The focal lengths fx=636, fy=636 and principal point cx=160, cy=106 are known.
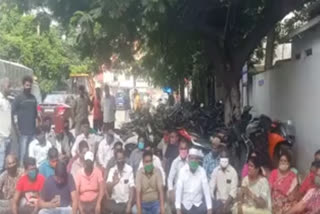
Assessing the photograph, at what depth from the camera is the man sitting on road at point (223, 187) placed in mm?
8172

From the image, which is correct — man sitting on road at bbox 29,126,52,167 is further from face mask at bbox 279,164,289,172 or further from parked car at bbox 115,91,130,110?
parked car at bbox 115,91,130,110

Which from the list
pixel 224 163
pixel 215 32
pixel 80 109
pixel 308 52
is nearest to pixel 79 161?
pixel 224 163

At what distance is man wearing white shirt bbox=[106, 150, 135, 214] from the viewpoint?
8352 mm

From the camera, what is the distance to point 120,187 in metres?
8.51

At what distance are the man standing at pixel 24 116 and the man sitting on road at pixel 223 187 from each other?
3.30m

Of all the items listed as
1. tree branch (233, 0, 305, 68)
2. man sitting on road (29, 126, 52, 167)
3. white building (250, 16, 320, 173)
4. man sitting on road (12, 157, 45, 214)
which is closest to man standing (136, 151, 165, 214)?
man sitting on road (12, 157, 45, 214)

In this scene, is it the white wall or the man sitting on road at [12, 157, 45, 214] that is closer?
the man sitting on road at [12, 157, 45, 214]

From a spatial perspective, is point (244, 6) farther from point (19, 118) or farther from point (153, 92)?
point (153, 92)

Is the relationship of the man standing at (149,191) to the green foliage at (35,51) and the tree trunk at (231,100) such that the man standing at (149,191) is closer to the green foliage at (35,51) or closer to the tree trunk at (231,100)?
the tree trunk at (231,100)

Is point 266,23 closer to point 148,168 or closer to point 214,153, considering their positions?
point 214,153

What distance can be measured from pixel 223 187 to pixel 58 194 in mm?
2129

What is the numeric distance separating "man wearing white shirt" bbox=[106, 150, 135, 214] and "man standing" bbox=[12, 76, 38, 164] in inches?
82.1

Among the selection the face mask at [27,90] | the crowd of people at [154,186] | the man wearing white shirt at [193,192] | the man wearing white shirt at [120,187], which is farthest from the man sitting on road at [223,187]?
the face mask at [27,90]

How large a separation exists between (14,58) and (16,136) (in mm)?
24161
